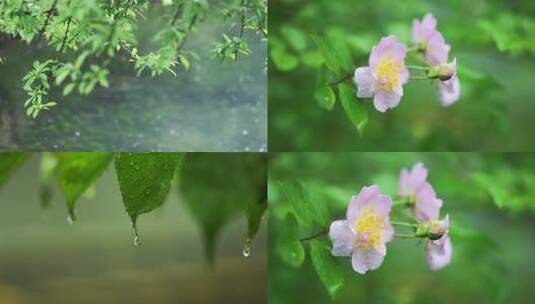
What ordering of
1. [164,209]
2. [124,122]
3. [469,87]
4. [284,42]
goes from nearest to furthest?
[124,122], [164,209], [284,42], [469,87]

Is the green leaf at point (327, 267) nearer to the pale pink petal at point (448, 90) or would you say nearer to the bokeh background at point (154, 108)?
the bokeh background at point (154, 108)

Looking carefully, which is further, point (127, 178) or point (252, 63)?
point (252, 63)

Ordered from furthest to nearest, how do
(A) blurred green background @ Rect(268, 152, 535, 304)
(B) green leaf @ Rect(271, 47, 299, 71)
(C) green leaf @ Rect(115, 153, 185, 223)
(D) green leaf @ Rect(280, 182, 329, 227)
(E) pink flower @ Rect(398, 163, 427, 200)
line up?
1. (A) blurred green background @ Rect(268, 152, 535, 304)
2. (B) green leaf @ Rect(271, 47, 299, 71)
3. (E) pink flower @ Rect(398, 163, 427, 200)
4. (D) green leaf @ Rect(280, 182, 329, 227)
5. (C) green leaf @ Rect(115, 153, 185, 223)

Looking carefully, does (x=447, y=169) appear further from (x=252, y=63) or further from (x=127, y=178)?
(x=127, y=178)

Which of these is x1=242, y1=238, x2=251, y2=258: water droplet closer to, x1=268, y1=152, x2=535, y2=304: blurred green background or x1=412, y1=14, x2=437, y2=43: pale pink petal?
x1=268, y1=152, x2=535, y2=304: blurred green background

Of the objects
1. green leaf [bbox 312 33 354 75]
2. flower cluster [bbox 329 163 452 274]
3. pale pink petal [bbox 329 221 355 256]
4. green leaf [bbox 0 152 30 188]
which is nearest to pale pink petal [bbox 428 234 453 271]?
flower cluster [bbox 329 163 452 274]

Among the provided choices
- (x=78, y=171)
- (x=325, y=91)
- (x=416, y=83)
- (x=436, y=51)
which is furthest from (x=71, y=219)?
(x=416, y=83)

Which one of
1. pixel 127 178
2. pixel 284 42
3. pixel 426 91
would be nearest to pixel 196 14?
pixel 127 178
